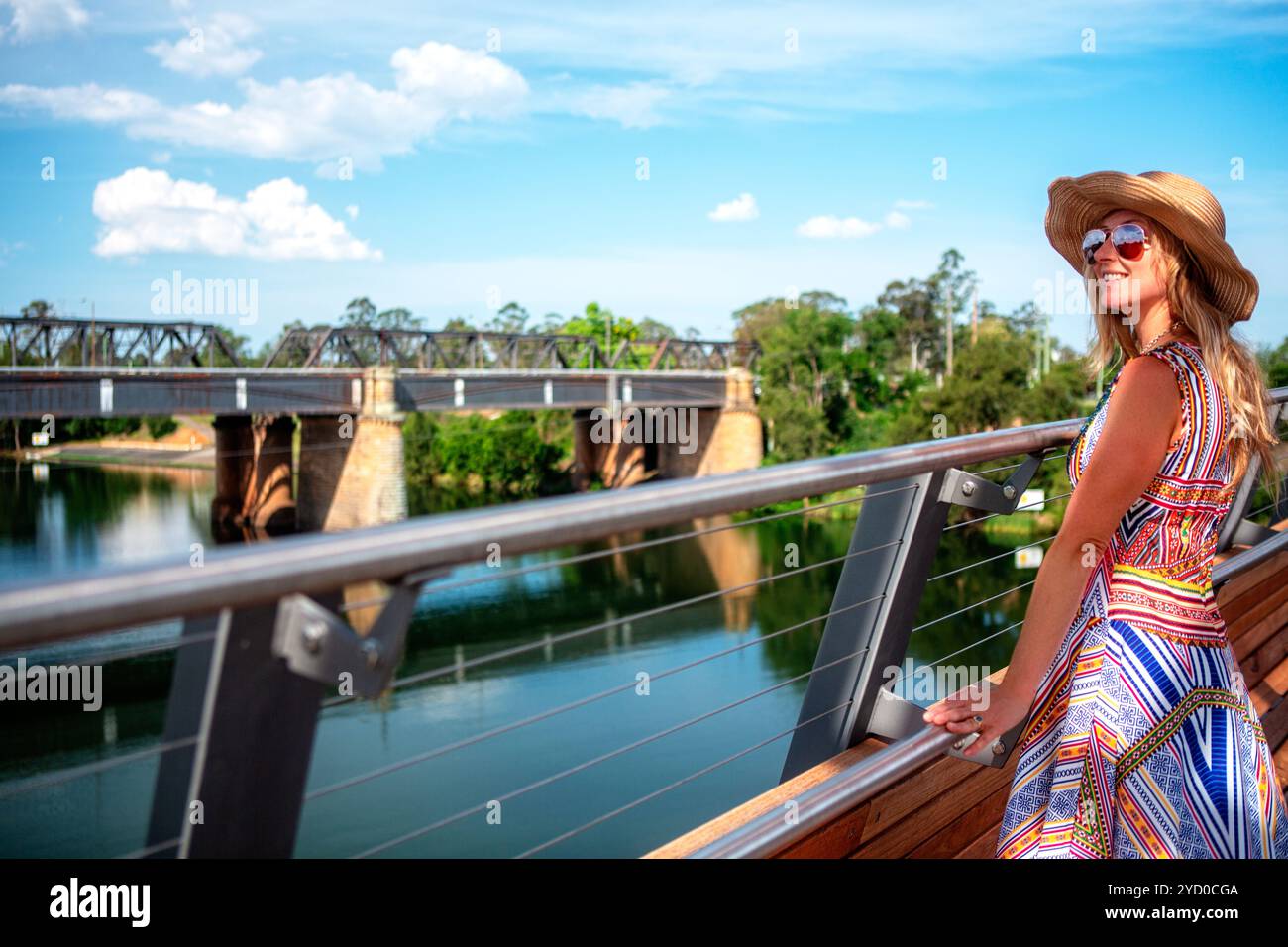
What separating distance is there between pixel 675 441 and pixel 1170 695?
40042 mm

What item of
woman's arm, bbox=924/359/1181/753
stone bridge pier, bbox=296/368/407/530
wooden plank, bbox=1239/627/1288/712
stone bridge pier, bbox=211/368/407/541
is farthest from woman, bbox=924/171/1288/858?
stone bridge pier, bbox=211/368/407/541

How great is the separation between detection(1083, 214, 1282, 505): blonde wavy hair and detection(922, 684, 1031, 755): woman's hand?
1.41 ft

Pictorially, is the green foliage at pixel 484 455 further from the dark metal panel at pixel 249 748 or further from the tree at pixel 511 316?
the dark metal panel at pixel 249 748

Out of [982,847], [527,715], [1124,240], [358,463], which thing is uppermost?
[1124,240]

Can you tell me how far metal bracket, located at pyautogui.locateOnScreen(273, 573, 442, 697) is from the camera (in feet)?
3.13

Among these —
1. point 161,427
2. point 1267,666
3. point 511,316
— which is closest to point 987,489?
point 1267,666

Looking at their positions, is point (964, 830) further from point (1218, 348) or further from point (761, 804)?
point (1218, 348)

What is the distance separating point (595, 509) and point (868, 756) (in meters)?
0.95

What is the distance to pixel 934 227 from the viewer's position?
66.9 metres

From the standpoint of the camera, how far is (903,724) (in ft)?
6.67

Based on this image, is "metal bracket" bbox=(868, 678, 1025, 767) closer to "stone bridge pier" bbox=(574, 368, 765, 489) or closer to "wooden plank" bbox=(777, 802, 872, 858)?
"wooden plank" bbox=(777, 802, 872, 858)

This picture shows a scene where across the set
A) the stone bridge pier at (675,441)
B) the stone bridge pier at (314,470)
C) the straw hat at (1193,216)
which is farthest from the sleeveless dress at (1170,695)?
the stone bridge pier at (675,441)
